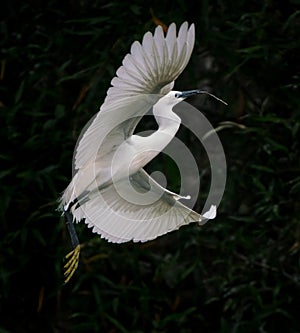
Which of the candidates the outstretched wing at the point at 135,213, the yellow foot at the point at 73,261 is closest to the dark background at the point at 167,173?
the outstretched wing at the point at 135,213

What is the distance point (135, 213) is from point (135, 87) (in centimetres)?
27

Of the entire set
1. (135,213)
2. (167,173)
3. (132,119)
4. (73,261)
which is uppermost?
(132,119)

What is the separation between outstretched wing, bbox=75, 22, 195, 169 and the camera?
2.43 ft

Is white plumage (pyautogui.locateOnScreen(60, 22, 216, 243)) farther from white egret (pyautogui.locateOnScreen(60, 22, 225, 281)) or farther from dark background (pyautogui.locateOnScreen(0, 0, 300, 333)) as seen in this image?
dark background (pyautogui.locateOnScreen(0, 0, 300, 333))

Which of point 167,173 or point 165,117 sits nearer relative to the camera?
point 165,117

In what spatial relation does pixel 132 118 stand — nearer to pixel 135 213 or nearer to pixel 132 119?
pixel 132 119

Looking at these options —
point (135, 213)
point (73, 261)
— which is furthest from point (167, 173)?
point (73, 261)

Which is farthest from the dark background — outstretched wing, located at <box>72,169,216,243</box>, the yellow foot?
the yellow foot

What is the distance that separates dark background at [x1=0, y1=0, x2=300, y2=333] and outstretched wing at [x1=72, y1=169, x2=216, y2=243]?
0.65 meters

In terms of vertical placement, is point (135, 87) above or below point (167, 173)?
above

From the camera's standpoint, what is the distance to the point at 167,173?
1.62 meters

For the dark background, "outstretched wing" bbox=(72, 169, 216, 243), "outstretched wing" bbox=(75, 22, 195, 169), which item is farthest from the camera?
the dark background

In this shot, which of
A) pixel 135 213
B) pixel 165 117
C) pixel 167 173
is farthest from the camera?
pixel 167 173

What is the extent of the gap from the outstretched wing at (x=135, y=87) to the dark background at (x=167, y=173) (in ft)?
2.79
